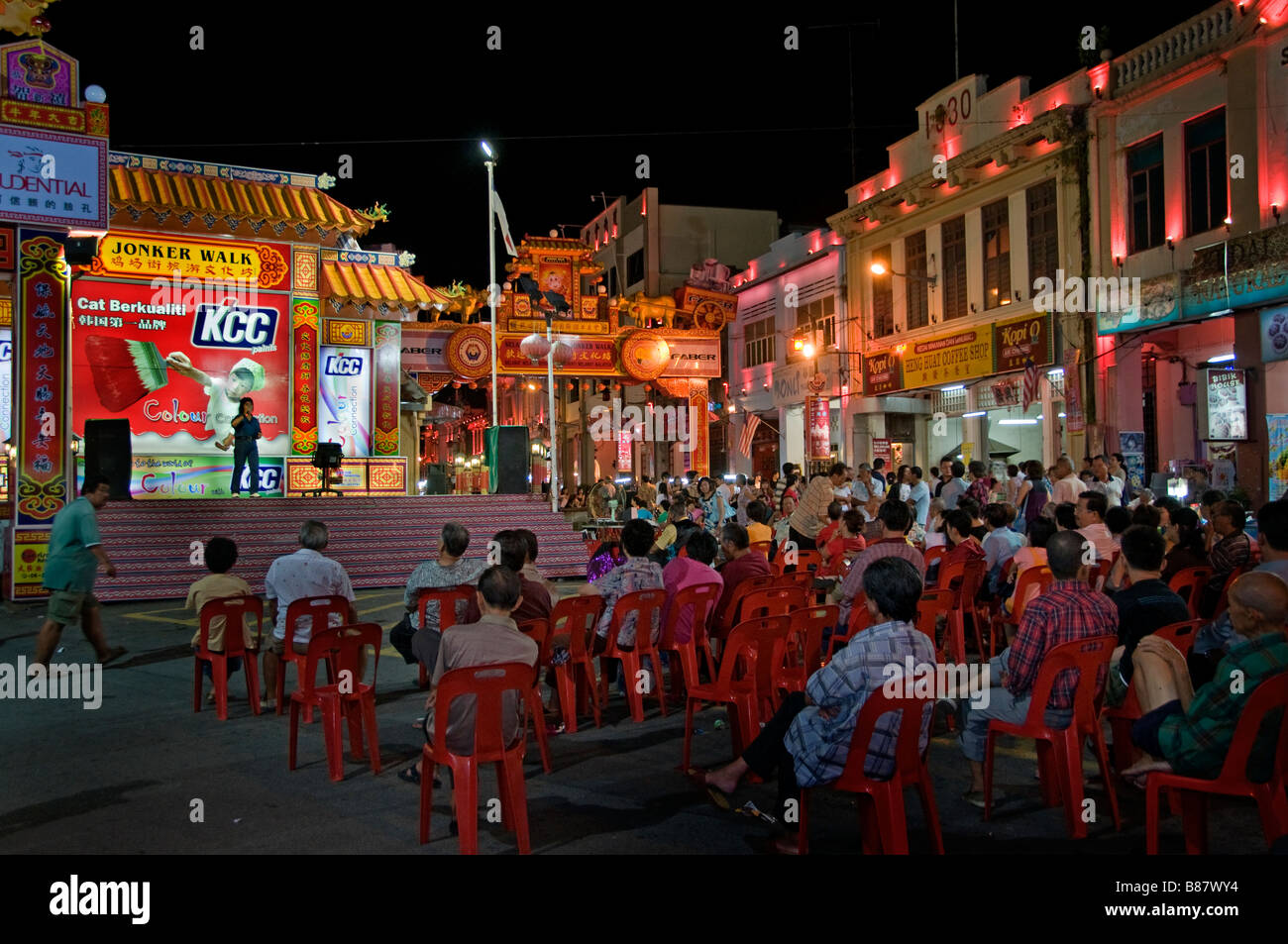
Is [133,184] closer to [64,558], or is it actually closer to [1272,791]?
[64,558]

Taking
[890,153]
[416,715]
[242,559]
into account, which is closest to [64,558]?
[416,715]

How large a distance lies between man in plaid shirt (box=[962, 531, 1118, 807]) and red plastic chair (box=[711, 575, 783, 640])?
2002 millimetres

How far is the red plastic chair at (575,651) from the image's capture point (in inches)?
242

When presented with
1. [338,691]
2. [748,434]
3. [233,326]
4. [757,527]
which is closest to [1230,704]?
[338,691]

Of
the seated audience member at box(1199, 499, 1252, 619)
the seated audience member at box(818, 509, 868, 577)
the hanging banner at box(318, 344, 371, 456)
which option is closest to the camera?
the seated audience member at box(1199, 499, 1252, 619)

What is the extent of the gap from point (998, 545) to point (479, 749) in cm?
513

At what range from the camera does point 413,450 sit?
2609 centimetres

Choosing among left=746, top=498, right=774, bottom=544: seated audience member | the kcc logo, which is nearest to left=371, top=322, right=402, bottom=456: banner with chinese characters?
the kcc logo

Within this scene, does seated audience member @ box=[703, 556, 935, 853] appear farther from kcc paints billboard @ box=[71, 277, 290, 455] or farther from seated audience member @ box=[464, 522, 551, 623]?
kcc paints billboard @ box=[71, 277, 290, 455]

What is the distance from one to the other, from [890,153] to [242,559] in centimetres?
1739

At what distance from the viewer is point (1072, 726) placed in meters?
4.25

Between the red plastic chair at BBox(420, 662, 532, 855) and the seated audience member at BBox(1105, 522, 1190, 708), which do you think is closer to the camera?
the red plastic chair at BBox(420, 662, 532, 855)

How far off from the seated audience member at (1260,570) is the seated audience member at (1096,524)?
2.15 meters

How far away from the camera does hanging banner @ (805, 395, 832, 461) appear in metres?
23.9
